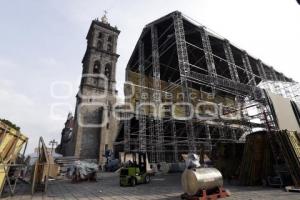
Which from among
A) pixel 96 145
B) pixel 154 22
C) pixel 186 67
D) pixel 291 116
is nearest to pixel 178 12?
pixel 154 22

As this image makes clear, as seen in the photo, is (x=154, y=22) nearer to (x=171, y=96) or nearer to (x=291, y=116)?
(x=171, y=96)

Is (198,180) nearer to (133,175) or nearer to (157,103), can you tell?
(133,175)

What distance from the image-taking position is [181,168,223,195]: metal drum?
6156 millimetres

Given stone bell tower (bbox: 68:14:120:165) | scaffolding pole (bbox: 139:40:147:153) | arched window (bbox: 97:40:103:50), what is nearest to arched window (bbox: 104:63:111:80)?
stone bell tower (bbox: 68:14:120:165)

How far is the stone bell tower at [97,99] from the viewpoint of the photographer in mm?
27141

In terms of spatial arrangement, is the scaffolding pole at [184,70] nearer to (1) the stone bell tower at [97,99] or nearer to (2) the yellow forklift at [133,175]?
(2) the yellow forklift at [133,175]

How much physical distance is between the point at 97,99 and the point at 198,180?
25.6 meters

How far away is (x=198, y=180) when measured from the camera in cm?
616

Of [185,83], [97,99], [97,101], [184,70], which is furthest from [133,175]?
[97,99]

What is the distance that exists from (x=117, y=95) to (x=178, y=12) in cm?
1668

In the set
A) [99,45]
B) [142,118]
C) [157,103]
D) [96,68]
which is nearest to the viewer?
[157,103]

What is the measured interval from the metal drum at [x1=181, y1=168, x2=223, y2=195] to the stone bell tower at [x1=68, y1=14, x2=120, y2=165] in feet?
73.8

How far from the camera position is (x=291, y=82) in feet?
106

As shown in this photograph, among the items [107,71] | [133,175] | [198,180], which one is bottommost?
[198,180]
